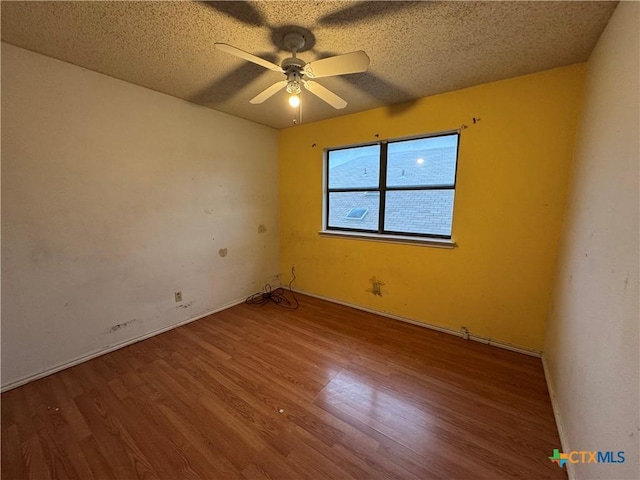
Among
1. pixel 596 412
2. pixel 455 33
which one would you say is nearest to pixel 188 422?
pixel 596 412

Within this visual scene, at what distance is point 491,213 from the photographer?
7.51 feet

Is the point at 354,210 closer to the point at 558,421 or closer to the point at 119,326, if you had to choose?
the point at 558,421

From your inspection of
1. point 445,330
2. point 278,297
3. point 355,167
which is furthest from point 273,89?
point 445,330

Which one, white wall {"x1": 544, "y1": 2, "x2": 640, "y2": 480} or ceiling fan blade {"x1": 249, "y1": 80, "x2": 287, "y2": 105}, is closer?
white wall {"x1": 544, "y1": 2, "x2": 640, "y2": 480}

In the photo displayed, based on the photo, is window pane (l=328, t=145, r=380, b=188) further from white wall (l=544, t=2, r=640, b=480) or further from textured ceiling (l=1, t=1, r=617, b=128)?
white wall (l=544, t=2, r=640, b=480)

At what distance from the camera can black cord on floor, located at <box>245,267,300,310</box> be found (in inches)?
133

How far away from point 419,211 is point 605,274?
170 centimetres

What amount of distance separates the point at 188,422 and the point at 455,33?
9.54ft

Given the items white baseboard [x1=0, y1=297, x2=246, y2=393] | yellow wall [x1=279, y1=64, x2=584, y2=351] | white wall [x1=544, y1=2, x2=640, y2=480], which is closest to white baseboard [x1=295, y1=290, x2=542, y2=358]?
yellow wall [x1=279, y1=64, x2=584, y2=351]

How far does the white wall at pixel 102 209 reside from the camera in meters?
1.78

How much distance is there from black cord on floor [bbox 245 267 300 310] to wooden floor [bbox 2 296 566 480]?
91cm

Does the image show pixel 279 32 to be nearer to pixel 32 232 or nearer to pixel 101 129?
pixel 101 129

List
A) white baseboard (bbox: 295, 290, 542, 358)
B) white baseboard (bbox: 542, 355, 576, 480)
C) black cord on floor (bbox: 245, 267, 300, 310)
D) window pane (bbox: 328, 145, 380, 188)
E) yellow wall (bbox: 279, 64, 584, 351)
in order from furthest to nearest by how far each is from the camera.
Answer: black cord on floor (bbox: 245, 267, 300, 310) → window pane (bbox: 328, 145, 380, 188) → white baseboard (bbox: 295, 290, 542, 358) → yellow wall (bbox: 279, 64, 584, 351) → white baseboard (bbox: 542, 355, 576, 480)

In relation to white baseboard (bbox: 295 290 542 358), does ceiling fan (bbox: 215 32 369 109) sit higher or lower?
higher
